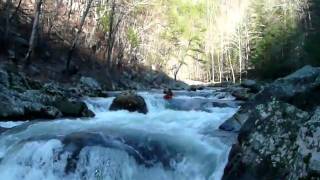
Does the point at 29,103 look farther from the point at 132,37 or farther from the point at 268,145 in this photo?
the point at 132,37

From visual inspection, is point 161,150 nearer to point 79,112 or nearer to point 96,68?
point 79,112

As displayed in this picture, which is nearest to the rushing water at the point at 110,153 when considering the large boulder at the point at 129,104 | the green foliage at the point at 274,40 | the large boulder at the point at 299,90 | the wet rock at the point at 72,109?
the large boulder at the point at 299,90

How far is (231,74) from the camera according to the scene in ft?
206

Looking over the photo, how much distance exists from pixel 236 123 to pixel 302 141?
6708 mm

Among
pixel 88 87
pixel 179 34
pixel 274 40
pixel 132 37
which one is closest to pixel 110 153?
pixel 88 87

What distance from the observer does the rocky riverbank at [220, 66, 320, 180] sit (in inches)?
257

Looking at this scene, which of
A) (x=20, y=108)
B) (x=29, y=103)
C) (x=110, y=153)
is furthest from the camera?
(x=29, y=103)

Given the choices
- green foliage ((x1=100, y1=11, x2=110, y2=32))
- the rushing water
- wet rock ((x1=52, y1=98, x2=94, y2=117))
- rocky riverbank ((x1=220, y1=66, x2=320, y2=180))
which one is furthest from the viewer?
green foliage ((x1=100, y1=11, x2=110, y2=32))

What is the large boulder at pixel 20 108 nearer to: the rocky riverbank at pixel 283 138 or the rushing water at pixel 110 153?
the rushing water at pixel 110 153

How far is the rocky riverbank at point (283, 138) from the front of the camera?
21.5 feet

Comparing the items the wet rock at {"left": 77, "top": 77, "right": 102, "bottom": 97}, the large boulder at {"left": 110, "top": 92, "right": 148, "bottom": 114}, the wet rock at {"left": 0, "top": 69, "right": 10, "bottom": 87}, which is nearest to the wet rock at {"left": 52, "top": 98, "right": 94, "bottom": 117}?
the large boulder at {"left": 110, "top": 92, "right": 148, "bottom": 114}

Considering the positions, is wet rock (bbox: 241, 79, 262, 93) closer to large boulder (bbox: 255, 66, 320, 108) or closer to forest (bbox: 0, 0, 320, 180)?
forest (bbox: 0, 0, 320, 180)

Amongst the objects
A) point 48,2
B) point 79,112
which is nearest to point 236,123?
point 79,112

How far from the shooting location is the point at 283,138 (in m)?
7.82
